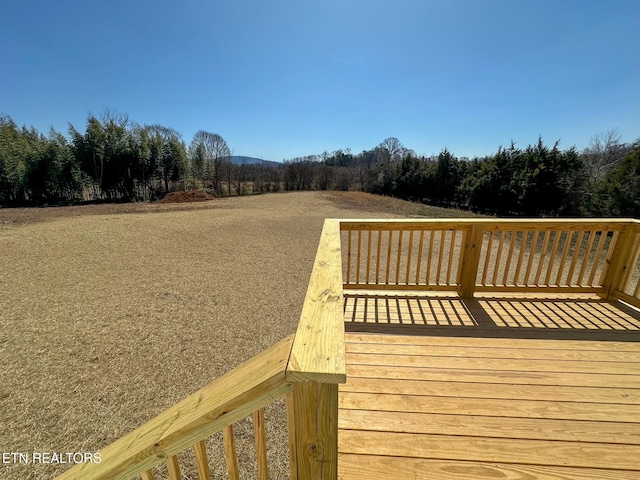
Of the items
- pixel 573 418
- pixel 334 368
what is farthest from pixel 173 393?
pixel 573 418

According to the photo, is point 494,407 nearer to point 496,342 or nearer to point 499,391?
point 499,391

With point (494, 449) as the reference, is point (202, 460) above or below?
above

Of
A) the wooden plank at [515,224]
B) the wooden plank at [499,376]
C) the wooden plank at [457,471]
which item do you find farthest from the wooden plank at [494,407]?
the wooden plank at [515,224]

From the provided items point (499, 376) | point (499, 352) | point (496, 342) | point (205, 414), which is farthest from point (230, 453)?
point (496, 342)

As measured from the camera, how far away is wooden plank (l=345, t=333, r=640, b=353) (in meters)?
2.02

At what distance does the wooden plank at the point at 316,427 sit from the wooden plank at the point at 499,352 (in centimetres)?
137

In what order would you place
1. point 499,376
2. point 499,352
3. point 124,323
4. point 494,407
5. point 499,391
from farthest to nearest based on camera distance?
point 124,323 < point 499,352 < point 499,376 < point 499,391 < point 494,407

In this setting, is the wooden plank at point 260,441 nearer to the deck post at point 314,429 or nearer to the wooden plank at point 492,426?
the deck post at point 314,429

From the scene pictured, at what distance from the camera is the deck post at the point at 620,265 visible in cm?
261

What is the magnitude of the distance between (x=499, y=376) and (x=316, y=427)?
5.54ft

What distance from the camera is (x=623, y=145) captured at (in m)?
14.1

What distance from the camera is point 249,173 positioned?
20594 millimetres

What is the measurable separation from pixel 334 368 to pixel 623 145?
21.0 metres

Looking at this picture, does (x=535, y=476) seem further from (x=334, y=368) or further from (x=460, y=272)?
(x=460, y=272)
